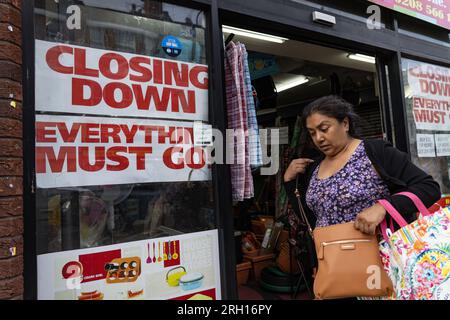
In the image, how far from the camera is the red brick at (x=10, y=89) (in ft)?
5.27

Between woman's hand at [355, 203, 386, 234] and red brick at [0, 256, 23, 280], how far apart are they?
1.64 m

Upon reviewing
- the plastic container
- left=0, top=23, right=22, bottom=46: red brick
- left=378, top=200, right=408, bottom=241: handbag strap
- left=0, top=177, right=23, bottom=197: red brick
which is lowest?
the plastic container

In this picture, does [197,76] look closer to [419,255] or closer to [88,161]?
[88,161]

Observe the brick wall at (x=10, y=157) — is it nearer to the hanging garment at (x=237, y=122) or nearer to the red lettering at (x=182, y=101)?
the red lettering at (x=182, y=101)

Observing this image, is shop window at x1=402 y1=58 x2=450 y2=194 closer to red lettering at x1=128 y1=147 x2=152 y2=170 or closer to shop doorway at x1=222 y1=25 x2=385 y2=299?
shop doorway at x1=222 y1=25 x2=385 y2=299

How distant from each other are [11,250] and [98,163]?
61 cm

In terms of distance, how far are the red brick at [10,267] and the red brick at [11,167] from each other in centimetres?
41

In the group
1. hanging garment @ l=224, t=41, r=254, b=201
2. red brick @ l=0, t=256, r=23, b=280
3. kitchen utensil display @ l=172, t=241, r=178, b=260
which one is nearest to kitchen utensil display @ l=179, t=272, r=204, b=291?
kitchen utensil display @ l=172, t=241, r=178, b=260

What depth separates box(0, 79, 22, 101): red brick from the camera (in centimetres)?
161

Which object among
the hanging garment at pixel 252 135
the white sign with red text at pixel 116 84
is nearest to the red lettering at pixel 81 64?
the white sign with red text at pixel 116 84

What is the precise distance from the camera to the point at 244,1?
2.48 meters

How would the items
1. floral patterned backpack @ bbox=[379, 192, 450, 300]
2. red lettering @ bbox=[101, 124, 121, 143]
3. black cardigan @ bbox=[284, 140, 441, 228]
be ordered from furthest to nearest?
red lettering @ bbox=[101, 124, 121, 143] < black cardigan @ bbox=[284, 140, 441, 228] < floral patterned backpack @ bbox=[379, 192, 450, 300]

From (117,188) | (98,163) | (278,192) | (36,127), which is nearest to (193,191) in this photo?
(117,188)

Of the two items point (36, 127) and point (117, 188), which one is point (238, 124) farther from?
point (36, 127)
